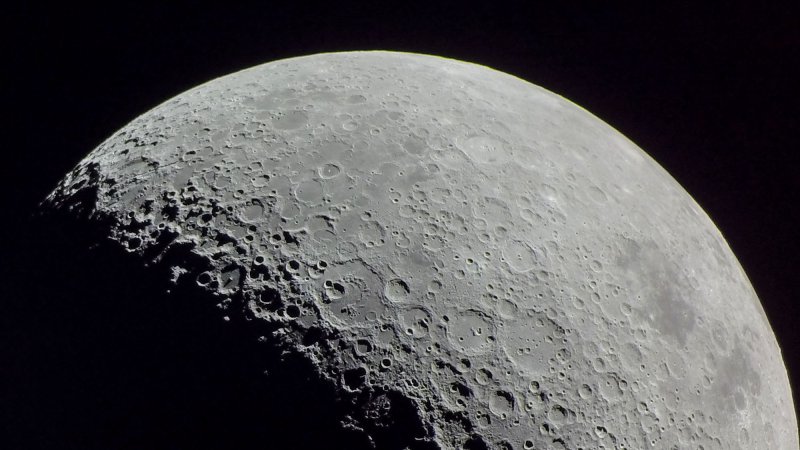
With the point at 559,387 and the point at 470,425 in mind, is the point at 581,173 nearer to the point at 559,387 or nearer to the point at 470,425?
the point at 559,387

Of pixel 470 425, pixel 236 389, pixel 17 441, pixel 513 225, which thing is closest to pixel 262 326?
pixel 236 389

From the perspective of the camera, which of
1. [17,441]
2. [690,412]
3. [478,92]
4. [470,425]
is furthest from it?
[478,92]

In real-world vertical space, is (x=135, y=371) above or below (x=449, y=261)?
below

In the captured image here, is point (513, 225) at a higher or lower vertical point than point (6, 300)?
higher

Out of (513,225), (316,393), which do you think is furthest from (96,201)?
(513,225)

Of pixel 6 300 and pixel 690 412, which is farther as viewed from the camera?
pixel 6 300

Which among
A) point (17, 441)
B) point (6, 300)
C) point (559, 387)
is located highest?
point (6, 300)

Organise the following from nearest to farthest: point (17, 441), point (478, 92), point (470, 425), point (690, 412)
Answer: point (470, 425) → point (690, 412) → point (17, 441) → point (478, 92)
